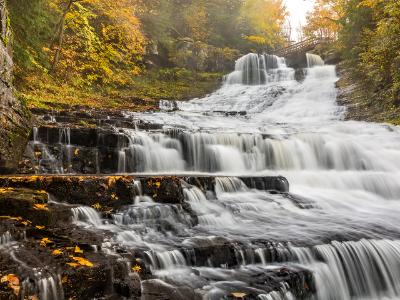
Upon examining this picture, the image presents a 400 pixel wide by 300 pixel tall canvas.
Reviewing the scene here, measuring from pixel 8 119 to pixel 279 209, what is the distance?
224 inches

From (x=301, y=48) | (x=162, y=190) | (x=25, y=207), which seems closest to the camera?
(x=25, y=207)

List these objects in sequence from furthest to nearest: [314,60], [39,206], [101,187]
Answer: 1. [314,60]
2. [101,187]
3. [39,206]

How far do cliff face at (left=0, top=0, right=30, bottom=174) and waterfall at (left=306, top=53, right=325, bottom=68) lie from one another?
2262cm

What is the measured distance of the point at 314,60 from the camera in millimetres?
26188

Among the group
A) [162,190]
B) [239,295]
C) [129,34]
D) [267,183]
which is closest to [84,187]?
[162,190]

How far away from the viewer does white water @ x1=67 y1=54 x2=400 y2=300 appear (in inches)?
172

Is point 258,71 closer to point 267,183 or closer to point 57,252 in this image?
point 267,183

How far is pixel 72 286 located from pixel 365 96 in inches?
661

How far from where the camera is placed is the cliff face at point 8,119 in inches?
256

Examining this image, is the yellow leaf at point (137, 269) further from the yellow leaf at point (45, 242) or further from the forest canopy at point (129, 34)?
the forest canopy at point (129, 34)

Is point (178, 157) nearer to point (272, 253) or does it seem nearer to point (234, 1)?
point (272, 253)

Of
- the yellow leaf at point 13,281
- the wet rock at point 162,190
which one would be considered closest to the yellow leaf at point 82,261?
the yellow leaf at point 13,281

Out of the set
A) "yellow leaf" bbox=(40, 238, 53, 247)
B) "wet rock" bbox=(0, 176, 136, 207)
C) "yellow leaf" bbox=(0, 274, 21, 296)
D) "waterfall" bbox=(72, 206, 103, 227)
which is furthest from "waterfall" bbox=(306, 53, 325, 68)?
"yellow leaf" bbox=(0, 274, 21, 296)

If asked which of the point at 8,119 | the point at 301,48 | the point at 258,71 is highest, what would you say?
the point at 301,48
